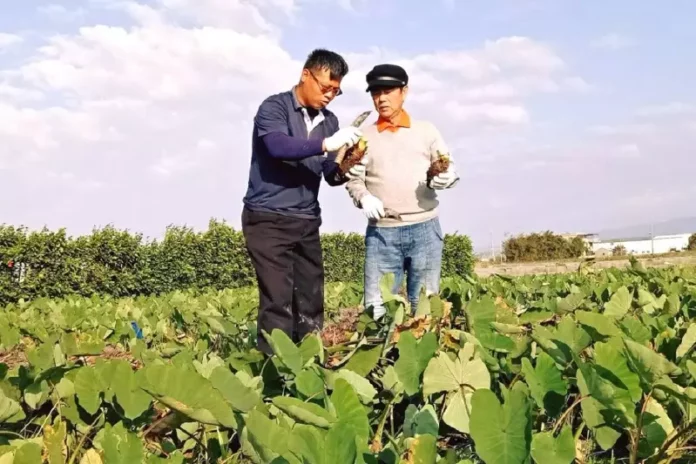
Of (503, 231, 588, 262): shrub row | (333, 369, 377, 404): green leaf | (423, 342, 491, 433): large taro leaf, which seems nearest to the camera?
(423, 342, 491, 433): large taro leaf

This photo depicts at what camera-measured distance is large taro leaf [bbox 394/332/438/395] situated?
57.4 inches

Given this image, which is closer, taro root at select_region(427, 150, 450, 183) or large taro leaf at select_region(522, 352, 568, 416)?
large taro leaf at select_region(522, 352, 568, 416)

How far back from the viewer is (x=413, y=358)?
57.7 inches

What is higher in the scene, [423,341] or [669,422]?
[423,341]

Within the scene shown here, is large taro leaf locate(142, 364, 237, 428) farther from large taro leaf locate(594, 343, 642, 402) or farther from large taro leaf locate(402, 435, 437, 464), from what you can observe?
large taro leaf locate(594, 343, 642, 402)

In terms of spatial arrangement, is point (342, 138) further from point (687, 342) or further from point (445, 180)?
point (687, 342)

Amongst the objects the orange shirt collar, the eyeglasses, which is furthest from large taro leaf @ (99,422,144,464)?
the orange shirt collar

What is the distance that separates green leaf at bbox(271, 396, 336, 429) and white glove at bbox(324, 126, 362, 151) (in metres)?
2.25

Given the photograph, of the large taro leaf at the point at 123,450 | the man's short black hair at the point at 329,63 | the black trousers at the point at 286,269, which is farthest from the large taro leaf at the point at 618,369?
the man's short black hair at the point at 329,63

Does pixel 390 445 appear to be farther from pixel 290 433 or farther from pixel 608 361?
pixel 608 361

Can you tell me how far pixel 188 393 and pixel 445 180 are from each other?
3.04 metres

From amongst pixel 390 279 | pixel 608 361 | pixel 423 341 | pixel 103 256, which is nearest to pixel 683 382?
pixel 608 361

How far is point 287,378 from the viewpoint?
166 centimetres

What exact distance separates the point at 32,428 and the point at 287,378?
0.59 m
